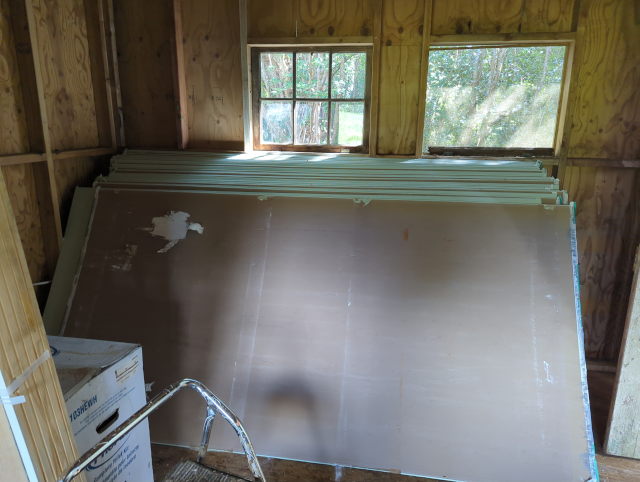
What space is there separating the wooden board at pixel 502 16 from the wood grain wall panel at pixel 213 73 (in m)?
1.28

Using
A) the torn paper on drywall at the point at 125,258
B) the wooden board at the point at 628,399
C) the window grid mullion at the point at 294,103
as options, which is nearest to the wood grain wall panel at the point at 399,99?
the window grid mullion at the point at 294,103

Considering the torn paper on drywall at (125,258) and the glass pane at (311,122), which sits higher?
the glass pane at (311,122)

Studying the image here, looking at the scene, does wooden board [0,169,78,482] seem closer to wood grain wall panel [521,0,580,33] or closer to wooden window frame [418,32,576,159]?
wooden window frame [418,32,576,159]

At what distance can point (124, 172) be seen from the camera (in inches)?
96.9

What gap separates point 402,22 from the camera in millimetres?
2342

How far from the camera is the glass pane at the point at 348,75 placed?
249cm

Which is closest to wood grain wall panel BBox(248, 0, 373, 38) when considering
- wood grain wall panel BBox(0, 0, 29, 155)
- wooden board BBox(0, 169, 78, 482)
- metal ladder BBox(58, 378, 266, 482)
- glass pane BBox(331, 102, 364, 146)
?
glass pane BBox(331, 102, 364, 146)

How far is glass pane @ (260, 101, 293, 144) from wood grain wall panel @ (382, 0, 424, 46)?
0.77 m

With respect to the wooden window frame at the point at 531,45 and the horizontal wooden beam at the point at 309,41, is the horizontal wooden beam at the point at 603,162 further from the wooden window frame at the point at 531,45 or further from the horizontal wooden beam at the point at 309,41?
the horizontal wooden beam at the point at 309,41

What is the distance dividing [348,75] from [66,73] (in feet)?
5.63

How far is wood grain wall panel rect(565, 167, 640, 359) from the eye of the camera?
2.40m

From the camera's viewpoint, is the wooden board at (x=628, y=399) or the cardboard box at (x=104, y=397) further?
the wooden board at (x=628, y=399)

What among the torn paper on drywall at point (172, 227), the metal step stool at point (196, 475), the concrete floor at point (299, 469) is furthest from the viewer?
the torn paper on drywall at point (172, 227)

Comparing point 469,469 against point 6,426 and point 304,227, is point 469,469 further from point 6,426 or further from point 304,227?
point 6,426
